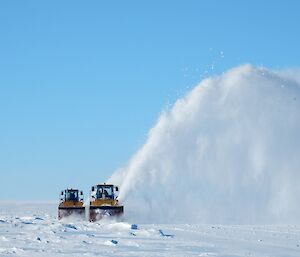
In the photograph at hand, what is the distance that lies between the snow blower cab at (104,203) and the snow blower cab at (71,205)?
46.1 inches

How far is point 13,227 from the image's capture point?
87.2 feet

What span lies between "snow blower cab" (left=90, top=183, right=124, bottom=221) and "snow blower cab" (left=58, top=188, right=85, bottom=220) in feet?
3.84

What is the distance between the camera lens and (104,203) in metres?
39.2

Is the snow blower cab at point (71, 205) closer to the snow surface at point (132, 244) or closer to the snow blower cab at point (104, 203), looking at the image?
the snow blower cab at point (104, 203)

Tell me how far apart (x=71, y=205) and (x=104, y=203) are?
131 inches

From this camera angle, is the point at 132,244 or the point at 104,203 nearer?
the point at 132,244

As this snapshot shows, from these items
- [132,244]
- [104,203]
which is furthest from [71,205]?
[132,244]

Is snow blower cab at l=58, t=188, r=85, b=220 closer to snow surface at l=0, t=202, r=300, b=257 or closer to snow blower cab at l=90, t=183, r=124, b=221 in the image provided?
snow blower cab at l=90, t=183, r=124, b=221

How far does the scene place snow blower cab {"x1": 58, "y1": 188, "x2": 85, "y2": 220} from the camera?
40250 mm

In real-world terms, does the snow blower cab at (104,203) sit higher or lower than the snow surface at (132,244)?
higher

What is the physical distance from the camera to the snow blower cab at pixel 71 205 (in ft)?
132

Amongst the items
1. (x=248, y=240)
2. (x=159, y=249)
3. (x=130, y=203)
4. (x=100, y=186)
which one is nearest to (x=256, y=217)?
(x=130, y=203)

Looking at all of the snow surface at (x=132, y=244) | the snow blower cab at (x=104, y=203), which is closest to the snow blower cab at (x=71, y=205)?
the snow blower cab at (x=104, y=203)

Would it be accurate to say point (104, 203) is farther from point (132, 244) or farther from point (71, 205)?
point (132, 244)
